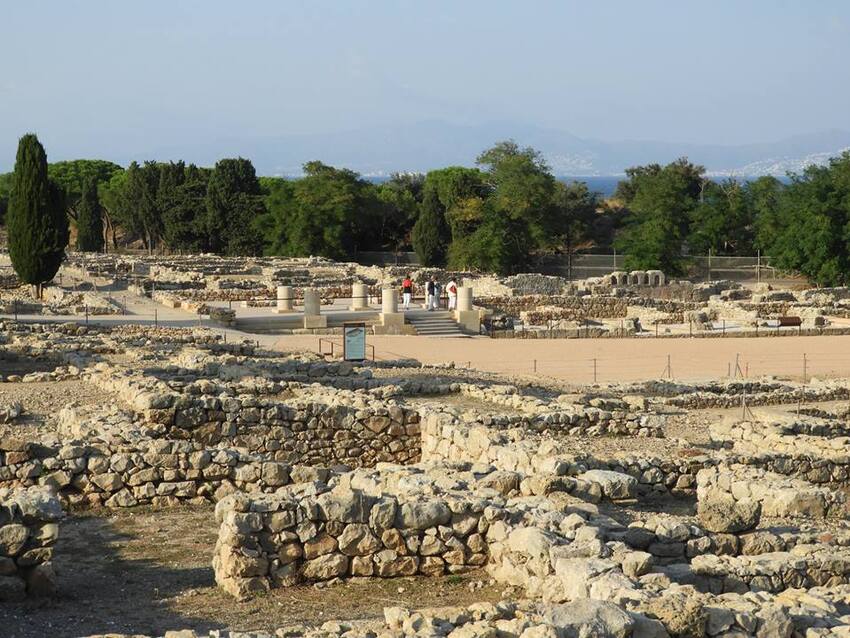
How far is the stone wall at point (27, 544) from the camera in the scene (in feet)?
27.7

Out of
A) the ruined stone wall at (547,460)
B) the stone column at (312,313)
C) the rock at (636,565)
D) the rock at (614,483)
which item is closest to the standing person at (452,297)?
the stone column at (312,313)

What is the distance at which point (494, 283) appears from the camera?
165 feet

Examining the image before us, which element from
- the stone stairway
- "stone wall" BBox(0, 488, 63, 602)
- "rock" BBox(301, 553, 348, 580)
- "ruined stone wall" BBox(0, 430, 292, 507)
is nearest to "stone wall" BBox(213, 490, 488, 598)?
"rock" BBox(301, 553, 348, 580)

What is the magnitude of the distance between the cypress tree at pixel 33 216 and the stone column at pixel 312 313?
28.9ft

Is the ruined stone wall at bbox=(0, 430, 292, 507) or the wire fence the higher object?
the ruined stone wall at bbox=(0, 430, 292, 507)

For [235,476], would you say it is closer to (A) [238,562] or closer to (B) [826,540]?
(A) [238,562]

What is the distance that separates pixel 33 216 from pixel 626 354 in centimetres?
1918

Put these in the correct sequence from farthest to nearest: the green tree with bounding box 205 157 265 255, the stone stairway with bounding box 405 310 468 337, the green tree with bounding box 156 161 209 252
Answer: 1. the green tree with bounding box 156 161 209 252
2. the green tree with bounding box 205 157 265 255
3. the stone stairway with bounding box 405 310 468 337

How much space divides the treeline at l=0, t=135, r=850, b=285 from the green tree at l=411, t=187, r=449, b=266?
0.25ft

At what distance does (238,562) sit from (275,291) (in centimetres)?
3566

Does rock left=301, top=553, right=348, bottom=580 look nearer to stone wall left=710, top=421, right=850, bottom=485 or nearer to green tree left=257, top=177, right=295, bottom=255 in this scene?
stone wall left=710, top=421, right=850, bottom=485

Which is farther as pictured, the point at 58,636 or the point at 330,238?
the point at 330,238

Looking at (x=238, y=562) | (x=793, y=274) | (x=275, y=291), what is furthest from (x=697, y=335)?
(x=238, y=562)

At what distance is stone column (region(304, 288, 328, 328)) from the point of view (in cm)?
3706
